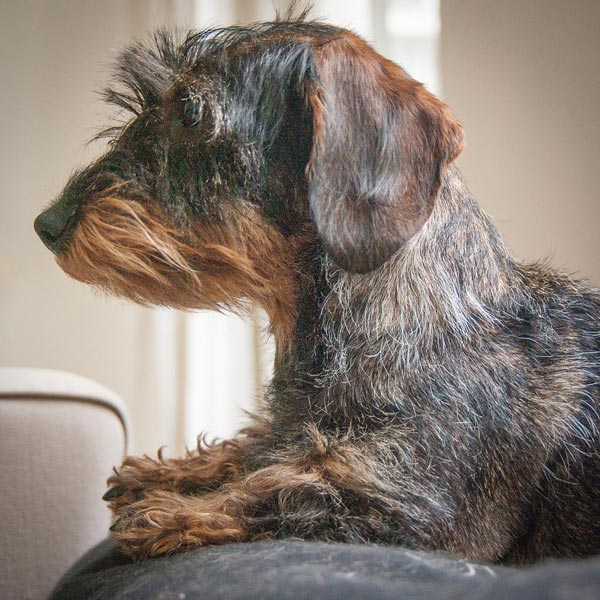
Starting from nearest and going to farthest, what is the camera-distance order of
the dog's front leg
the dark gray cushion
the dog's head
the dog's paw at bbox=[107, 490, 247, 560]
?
the dark gray cushion → the dog's paw at bbox=[107, 490, 247, 560] → the dog's head → the dog's front leg

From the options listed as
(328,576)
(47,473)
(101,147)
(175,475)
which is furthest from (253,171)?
(101,147)

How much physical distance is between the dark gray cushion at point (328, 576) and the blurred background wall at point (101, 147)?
1.32m

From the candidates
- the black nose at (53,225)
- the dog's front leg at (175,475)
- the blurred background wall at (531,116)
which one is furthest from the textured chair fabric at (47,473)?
the blurred background wall at (531,116)

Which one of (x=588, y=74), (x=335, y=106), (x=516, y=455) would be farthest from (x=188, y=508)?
(x=588, y=74)

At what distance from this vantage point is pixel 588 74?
7.07 feet

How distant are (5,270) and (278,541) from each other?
2238 mm

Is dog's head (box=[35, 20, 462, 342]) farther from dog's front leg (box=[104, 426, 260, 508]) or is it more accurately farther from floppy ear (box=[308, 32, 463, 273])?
dog's front leg (box=[104, 426, 260, 508])

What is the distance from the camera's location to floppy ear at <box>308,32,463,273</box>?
3.29 ft

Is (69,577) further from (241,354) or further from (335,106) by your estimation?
(241,354)

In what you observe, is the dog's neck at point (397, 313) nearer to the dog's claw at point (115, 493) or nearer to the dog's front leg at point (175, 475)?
the dog's front leg at point (175, 475)

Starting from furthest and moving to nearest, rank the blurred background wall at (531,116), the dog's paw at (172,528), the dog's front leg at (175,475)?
the blurred background wall at (531,116)
the dog's front leg at (175,475)
the dog's paw at (172,528)

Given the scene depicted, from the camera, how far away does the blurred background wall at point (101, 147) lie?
2.18 metres

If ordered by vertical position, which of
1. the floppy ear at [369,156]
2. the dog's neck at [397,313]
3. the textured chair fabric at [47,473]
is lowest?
the textured chair fabric at [47,473]

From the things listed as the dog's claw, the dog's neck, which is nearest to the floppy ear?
the dog's neck
